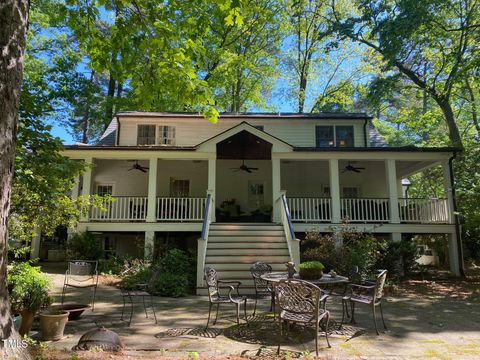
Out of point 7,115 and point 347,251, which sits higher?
point 7,115

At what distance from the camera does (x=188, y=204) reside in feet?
54.9

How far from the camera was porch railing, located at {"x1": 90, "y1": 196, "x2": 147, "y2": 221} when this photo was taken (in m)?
15.0

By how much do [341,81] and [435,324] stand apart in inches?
1136

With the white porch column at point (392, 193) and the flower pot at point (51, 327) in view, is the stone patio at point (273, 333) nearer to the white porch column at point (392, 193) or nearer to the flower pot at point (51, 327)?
the flower pot at point (51, 327)

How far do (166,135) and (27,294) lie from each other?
517 inches

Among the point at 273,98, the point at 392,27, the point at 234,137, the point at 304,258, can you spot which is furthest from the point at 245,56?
the point at 304,258

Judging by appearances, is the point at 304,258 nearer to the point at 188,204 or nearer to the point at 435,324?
the point at 188,204

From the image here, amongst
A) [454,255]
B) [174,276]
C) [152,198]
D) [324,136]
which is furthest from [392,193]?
[152,198]

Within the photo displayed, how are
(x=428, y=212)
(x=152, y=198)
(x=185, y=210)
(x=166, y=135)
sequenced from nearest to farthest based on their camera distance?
(x=152, y=198) → (x=185, y=210) → (x=428, y=212) → (x=166, y=135)

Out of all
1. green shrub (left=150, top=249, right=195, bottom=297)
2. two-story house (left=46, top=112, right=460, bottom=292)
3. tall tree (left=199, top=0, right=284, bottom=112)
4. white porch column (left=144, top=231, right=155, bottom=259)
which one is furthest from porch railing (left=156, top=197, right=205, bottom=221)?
tall tree (left=199, top=0, right=284, bottom=112)

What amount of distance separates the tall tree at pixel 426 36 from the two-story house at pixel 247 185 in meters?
4.07

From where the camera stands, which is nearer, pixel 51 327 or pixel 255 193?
pixel 51 327

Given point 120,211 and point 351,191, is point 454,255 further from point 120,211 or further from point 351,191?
point 120,211

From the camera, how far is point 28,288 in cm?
598
